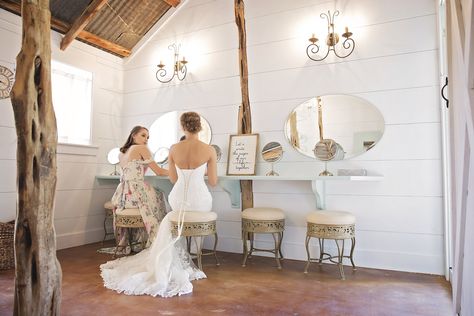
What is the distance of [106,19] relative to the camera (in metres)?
4.41

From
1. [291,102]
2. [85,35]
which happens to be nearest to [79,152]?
[85,35]

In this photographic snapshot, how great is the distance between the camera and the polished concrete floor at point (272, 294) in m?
2.26

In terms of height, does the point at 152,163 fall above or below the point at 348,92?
below

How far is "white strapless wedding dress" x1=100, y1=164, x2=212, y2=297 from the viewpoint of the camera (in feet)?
8.57

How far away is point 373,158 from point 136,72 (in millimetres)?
3411

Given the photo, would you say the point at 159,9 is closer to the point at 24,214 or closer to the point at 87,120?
the point at 87,120

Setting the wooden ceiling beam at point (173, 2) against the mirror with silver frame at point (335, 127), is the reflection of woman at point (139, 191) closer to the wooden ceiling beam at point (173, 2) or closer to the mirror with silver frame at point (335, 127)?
the mirror with silver frame at point (335, 127)

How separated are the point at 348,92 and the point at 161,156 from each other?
2478 millimetres

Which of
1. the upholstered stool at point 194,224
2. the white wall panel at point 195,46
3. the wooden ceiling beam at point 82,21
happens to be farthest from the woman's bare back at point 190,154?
the wooden ceiling beam at point 82,21

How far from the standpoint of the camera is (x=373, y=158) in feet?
10.9

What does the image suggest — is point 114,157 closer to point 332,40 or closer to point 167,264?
point 167,264

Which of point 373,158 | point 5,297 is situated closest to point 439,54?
point 373,158

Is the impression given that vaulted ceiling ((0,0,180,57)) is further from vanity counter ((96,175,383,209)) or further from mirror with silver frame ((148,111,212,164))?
vanity counter ((96,175,383,209))

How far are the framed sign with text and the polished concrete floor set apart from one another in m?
1.08
